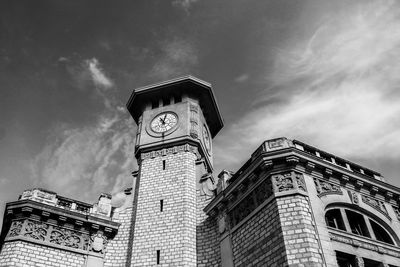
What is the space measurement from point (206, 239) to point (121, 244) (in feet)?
16.6

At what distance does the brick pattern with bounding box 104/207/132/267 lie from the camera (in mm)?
21672

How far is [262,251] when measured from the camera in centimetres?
1680

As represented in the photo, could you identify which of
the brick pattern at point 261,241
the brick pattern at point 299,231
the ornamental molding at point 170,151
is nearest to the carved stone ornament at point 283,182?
the brick pattern at point 299,231

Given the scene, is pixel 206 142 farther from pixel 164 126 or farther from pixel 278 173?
pixel 278 173

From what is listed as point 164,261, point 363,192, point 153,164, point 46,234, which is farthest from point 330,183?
point 46,234

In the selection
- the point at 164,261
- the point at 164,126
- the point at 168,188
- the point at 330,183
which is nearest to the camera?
the point at 330,183

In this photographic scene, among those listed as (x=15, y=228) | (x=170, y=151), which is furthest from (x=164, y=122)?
(x=15, y=228)

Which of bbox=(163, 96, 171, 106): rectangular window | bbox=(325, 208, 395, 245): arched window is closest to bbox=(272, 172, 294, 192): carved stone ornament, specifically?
bbox=(325, 208, 395, 245): arched window

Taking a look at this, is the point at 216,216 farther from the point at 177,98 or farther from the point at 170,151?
the point at 177,98

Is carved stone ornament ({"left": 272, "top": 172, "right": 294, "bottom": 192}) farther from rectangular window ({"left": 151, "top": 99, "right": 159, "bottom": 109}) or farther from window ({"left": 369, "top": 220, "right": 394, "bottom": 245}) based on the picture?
rectangular window ({"left": 151, "top": 99, "right": 159, "bottom": 109})

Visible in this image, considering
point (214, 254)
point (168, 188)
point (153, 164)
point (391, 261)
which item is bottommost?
point (391, 261)

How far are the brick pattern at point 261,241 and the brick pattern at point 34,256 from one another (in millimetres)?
8720

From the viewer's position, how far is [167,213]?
22.6 metres

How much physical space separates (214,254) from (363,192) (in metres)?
8.43
